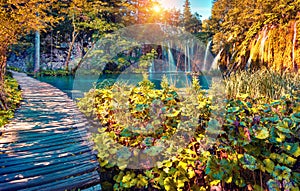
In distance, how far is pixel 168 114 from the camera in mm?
1696

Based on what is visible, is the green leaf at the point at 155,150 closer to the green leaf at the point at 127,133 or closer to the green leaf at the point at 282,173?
the green leaf at the point at 127,133

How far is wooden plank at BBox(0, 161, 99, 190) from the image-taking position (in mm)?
1462

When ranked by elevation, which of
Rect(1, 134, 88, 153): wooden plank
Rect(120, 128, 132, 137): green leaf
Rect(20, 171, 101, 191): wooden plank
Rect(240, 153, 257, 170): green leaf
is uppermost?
Rect(240, 153, 257, 170): green leaf

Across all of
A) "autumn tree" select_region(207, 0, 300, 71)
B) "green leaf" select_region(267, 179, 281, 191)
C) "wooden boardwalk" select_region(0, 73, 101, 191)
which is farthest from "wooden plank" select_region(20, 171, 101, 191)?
"autumn tree" select_region(207, 0, 300, 71)

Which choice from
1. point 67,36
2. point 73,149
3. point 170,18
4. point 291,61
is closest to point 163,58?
point 67,36

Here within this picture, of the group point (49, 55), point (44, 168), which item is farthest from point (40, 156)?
point (49, 55)

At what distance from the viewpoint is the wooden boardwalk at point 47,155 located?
60.7 inches

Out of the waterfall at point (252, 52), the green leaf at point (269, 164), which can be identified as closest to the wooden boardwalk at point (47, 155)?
the green leaf at point (269, 164)

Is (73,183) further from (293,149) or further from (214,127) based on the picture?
(293,149)

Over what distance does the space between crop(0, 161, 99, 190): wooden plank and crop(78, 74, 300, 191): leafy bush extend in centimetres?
17

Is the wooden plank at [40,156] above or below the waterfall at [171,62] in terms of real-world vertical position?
below

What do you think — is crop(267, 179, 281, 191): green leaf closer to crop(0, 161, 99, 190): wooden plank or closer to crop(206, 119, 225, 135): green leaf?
crop(206, 119, 225, 135): green leaf

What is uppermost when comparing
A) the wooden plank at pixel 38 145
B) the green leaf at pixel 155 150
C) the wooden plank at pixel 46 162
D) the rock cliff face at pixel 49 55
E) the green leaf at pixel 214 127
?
the rock cliff face at pixel 49 55

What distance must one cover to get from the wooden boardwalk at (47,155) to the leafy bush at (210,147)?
211 millimetres
